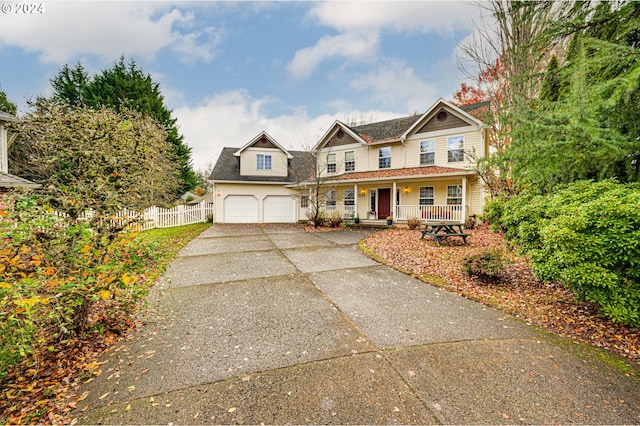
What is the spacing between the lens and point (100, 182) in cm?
375

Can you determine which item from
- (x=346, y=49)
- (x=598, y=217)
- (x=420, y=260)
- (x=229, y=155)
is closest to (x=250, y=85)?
(x=229, y=155)

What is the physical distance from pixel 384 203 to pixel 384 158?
2931mm

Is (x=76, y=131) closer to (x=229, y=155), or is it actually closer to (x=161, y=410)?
(x=161, y=410)

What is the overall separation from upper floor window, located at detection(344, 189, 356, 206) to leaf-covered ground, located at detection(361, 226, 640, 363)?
857 cm

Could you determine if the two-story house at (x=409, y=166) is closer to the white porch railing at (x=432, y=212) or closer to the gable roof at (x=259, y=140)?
the white porch railing at (x=432, y=212)

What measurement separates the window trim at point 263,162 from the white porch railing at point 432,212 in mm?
9820

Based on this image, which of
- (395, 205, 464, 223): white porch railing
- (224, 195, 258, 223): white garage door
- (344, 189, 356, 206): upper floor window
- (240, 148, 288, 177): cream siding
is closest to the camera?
(395, 205, 464, 223): white porch railing

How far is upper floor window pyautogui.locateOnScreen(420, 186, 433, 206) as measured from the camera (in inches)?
600

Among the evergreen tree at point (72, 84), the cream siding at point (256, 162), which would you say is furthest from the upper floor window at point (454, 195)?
the evergreen tree at point (72, 84)

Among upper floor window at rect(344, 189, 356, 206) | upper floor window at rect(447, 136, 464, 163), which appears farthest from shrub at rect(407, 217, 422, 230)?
upper floor window at rect(344, 189, 356, 206)

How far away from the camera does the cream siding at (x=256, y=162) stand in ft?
61.3

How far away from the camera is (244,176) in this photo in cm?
1855

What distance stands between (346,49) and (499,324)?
14.3m

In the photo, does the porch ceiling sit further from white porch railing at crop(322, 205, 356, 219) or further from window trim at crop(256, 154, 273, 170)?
window trim at crop(256, 154, 273, 170)
